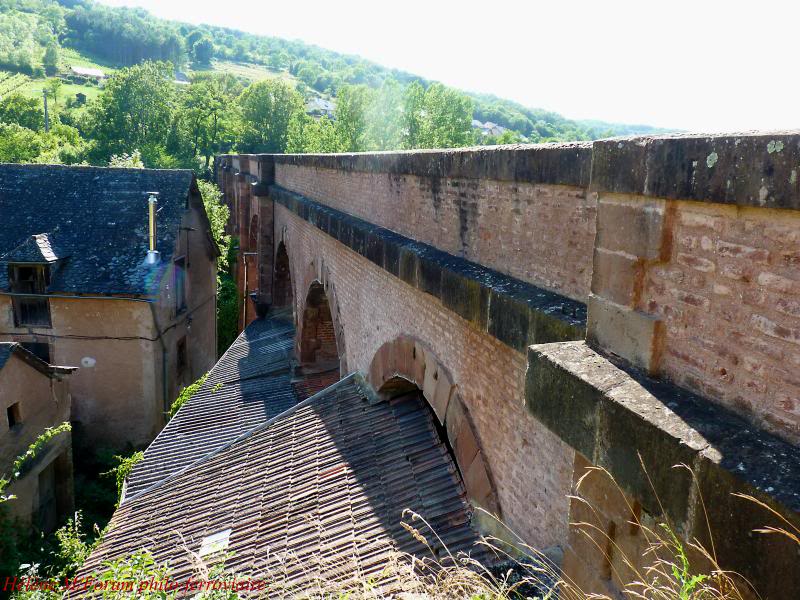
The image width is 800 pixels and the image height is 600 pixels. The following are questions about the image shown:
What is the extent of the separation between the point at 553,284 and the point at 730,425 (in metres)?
1.60

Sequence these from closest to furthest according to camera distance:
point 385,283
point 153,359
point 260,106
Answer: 1. point 385,283
2. point 153,359
3. point 260,106

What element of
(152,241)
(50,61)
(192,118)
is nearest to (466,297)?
(152,241)

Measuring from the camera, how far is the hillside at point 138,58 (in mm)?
75312

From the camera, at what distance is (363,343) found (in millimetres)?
7023

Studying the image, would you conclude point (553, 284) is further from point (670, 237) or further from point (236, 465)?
point (236, 465)

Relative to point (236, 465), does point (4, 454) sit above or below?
below

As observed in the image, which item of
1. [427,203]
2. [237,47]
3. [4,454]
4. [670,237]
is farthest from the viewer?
[237,47]

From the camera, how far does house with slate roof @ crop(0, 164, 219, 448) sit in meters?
14.1

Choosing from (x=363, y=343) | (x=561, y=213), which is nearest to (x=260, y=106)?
(x=363, y=343)

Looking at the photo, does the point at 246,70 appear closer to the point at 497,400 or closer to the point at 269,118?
the point at 269,118

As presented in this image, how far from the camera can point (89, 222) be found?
50.6ft

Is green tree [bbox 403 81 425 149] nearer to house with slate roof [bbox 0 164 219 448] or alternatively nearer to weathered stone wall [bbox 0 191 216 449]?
house with slate roof [bbox 0 164 219 448]

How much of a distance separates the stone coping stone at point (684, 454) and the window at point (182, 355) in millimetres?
14989

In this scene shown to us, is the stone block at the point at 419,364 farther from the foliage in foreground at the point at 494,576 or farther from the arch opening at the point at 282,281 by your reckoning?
the arch opening at the point at 282,281
